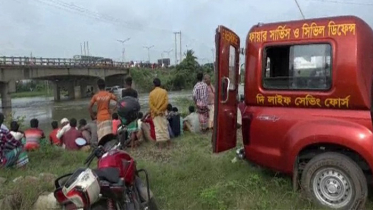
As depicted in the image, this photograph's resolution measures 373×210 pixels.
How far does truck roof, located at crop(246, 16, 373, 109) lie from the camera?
12.1 ft

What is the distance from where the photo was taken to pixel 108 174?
2.90m

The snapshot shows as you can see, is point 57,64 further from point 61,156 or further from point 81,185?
point 81,185

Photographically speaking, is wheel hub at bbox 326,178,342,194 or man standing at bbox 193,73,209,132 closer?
wheel hub at bbox 326,178,342,194

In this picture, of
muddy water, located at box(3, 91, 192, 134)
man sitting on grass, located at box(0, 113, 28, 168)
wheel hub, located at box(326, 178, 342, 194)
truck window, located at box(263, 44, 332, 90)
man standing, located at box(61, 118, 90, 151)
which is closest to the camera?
wheel hub, located at box(326, 178, 342, 194)

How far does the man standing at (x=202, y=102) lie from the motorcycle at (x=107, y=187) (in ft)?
17.1

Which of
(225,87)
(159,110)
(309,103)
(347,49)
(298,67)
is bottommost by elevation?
(159,110)

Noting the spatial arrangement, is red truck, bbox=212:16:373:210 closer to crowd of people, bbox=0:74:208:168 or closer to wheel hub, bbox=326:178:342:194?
wheel hub, bbox=326:178:342:194

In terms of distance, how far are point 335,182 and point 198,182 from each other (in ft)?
5.58

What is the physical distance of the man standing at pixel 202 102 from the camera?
861 cm

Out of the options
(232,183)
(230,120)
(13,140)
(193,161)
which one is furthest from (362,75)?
(13,140)

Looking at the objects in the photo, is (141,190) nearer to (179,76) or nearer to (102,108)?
(102,108)

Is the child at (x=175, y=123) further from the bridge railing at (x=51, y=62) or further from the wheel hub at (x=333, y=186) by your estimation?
the bridge railing at (x=51, y=62)

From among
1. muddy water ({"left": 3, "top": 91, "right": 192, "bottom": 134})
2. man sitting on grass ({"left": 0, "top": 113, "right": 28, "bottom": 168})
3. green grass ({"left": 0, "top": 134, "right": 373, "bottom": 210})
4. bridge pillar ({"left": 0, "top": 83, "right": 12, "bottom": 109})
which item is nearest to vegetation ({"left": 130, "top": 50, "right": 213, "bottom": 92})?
muddy water ({"left": 3, "top": 91, "right": 192, "bottom": 134})

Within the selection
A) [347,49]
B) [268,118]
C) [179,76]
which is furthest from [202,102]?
[179,76]
